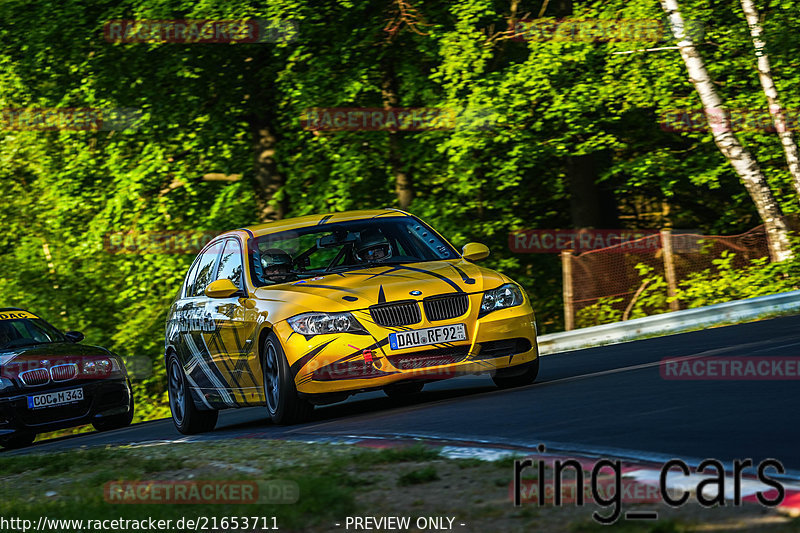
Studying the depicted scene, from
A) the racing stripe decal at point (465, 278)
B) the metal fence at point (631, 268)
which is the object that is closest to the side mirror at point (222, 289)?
the racing stripe decal at point (465, 278)

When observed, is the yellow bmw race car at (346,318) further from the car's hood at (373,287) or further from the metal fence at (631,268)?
the metal fence at (631,268)

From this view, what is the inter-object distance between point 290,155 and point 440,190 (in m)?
3.28

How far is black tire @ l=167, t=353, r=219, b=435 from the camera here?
1230cm

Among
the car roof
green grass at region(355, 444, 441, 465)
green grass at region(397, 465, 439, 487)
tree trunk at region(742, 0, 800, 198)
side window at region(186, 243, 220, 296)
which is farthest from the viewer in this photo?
tree trunk at region(742, 0, 800, 198)

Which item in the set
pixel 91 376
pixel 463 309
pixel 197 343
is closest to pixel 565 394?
pixel 463 309

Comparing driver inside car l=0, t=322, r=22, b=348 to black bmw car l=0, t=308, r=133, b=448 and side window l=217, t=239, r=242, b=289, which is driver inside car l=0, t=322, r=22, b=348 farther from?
side window l=217, t=239, r=242, b=289

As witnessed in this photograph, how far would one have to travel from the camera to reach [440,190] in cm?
2630

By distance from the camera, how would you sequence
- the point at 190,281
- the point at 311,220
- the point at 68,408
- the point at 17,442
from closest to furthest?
the point at 311,220, the point at 190,281, the point at 68,408, the point at 17,442

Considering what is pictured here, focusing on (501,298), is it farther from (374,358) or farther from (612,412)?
(612,412)

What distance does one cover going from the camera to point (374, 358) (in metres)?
9.88

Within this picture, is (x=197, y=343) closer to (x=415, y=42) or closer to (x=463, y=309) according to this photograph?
(x=463, y=309)

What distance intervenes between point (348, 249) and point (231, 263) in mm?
1098

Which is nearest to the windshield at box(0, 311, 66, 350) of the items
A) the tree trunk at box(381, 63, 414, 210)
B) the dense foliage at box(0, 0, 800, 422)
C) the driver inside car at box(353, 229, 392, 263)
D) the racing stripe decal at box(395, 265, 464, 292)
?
the driver inside car at box(353, 229, 392, 263)

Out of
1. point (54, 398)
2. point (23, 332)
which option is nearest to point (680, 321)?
point (54, 398)
